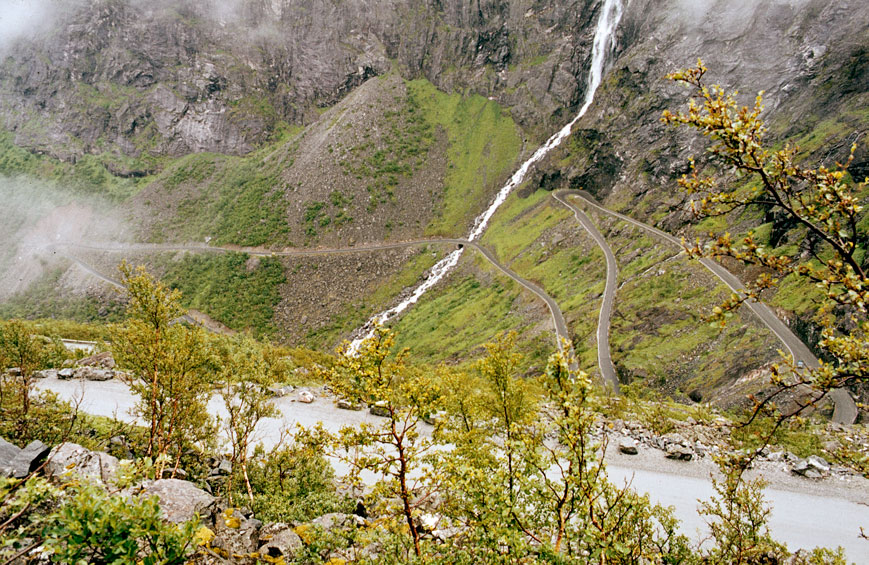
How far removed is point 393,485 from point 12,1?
238015 mm

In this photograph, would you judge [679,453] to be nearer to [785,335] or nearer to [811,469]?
[811,469]

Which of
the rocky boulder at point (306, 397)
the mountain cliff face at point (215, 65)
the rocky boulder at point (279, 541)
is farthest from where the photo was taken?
the mountain cliff face at point (215, 65)

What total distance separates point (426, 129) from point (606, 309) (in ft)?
257

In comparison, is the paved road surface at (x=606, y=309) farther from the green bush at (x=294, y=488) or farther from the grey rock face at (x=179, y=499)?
the grey rock face at (x=179, y=499)

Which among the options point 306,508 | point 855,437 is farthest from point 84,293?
point 855,437

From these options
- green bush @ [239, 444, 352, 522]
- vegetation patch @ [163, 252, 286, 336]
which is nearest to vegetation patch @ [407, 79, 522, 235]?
vegetation patch @ [163, 252, 286, 336]

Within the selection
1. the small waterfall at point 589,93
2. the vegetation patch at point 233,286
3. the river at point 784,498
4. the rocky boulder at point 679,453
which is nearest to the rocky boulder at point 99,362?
the river at point 784,498

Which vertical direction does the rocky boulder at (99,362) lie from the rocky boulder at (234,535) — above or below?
above

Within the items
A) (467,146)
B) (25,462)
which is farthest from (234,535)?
(467,146)

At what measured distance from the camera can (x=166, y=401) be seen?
14031 millimetres

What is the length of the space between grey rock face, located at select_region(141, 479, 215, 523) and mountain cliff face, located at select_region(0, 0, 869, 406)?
35111 millimetres

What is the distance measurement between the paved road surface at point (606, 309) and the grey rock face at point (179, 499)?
28.2 m

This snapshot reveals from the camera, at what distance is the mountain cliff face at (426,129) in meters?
52.9

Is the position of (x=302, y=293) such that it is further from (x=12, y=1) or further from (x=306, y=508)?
(x=12, y=1)
